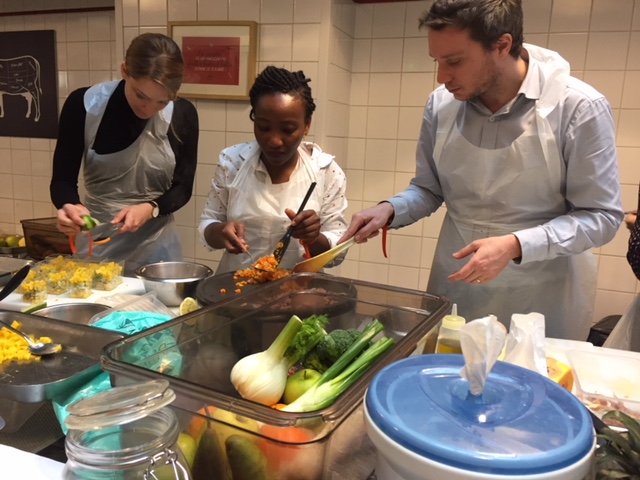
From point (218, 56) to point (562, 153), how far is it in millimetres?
2022

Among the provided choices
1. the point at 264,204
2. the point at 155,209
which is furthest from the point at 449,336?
the point at 155,209

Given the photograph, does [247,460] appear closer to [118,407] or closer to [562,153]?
[118,407]

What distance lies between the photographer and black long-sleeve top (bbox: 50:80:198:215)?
7.01 ft

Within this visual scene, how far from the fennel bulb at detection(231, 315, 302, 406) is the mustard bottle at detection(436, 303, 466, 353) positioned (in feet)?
1.03

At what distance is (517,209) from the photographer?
5.46 feet

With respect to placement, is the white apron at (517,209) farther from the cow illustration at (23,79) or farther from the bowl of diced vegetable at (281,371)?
the cow illustration at (23,79)

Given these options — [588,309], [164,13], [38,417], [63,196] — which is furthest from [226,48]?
[38,417]

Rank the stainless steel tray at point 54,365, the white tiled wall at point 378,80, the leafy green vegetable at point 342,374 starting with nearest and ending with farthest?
1. the leafy green vegetable at point 342,374
2. the stainless steel tray at point 54,365
3. the white tiled wall at point 378,80

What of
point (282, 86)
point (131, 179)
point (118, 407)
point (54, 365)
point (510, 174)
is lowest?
point (54, 365)

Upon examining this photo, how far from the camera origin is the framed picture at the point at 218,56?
9.33 ft

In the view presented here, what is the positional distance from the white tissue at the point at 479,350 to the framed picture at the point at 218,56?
2523 mm

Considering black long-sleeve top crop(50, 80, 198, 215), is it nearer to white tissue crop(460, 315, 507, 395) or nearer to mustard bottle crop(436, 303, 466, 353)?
mustard bottle crop(436, 303, 466, 353)

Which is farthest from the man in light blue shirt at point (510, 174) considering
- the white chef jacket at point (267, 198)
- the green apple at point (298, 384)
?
the green apple at point (298, 384)

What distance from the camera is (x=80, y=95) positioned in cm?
214
